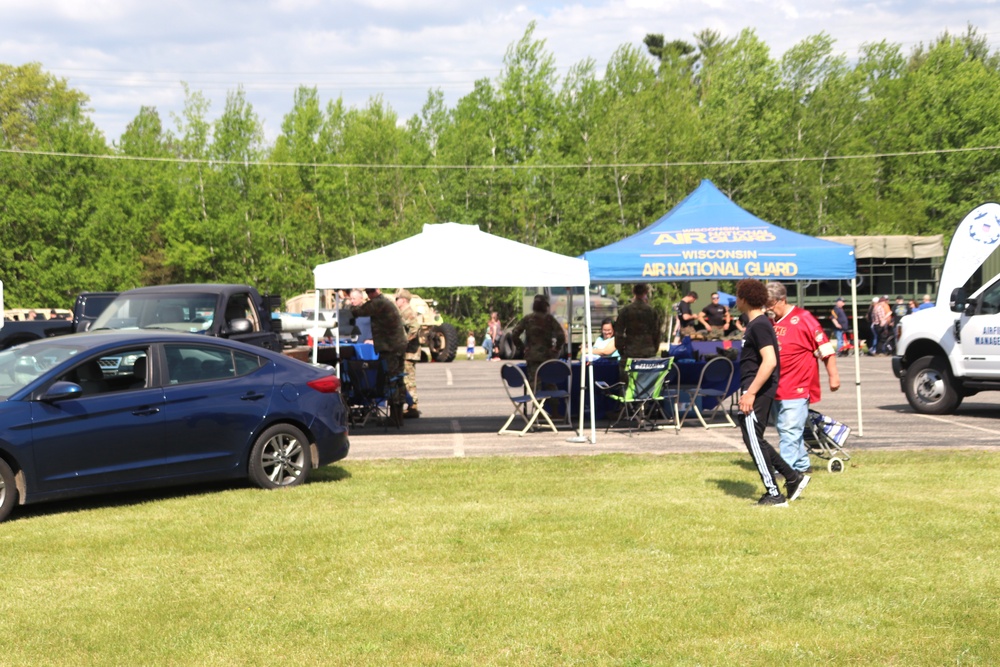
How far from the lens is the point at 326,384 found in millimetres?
11172

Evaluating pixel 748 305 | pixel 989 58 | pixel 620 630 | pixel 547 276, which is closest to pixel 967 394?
pixel 547 276

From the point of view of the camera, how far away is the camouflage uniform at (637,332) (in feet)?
52.0

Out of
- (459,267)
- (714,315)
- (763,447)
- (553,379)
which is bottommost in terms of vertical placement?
(763,447)

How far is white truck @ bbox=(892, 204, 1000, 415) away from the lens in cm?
1628

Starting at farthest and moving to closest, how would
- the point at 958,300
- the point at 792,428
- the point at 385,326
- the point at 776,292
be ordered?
the point at 958,300
the point at 385,326
the point at 776,292
the point at 792,428

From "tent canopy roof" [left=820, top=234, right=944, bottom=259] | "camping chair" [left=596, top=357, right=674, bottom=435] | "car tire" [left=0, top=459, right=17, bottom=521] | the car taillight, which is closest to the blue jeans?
the car taillight

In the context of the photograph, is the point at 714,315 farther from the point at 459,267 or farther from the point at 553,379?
the point at 459,267

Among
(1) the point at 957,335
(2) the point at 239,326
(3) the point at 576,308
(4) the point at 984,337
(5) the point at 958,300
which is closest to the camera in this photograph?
(2) the point at 239,326

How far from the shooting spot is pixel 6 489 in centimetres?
907

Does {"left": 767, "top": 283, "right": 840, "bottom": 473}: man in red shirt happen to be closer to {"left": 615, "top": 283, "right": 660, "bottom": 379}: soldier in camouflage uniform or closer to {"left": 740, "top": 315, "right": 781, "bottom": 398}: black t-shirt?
{"left": 740, "top": 315, "right": 781, "bottom": 398}: black t-shirt

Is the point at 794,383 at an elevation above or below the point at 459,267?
below

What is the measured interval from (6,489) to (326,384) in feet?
10.0

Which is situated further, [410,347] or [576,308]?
[576,308]

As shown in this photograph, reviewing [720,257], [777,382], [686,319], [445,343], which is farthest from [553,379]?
[445,343]
